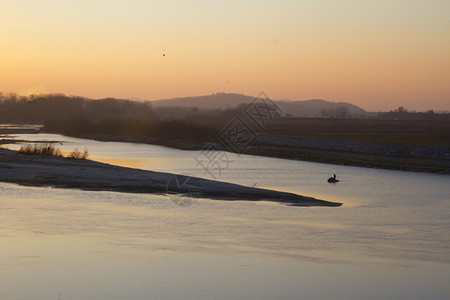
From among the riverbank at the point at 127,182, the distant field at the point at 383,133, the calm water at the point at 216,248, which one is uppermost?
the distant field at the point at 383,133

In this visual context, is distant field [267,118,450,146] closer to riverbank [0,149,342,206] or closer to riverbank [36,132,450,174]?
riverbank [36,132,450,174]

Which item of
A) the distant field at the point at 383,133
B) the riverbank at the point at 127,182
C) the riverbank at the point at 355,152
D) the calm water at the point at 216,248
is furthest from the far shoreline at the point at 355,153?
the calm water at the point at 216,248

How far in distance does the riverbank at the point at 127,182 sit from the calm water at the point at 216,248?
1.77 metres

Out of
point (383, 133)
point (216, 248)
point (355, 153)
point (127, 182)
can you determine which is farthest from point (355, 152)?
point (216, 248)

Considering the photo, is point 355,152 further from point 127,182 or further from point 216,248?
point 216,248

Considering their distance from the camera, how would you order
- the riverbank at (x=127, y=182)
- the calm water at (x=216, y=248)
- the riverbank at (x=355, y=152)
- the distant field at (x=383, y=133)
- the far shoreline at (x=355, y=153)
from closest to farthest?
the calm water at (x=216, y=248), the riverbank at (x=127, y=182), the far shoreline at (x=355, y=153), the riverbank at (x=355, y=152), the distant field at (x=383, y=133)

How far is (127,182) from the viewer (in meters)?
35.0

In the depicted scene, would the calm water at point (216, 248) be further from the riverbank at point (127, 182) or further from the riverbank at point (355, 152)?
the riverbank at point (355, 152)

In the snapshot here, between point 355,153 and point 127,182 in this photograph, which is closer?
point 127,182

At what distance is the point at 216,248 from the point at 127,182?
16890mm

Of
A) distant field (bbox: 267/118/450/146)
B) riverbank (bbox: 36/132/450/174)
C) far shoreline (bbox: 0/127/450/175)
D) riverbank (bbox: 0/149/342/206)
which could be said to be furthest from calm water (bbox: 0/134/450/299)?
distant field (bbox: 267/118/450/146)

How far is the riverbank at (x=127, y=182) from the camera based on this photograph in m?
31.0

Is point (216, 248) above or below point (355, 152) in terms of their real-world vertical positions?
below

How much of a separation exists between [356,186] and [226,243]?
769 inches
